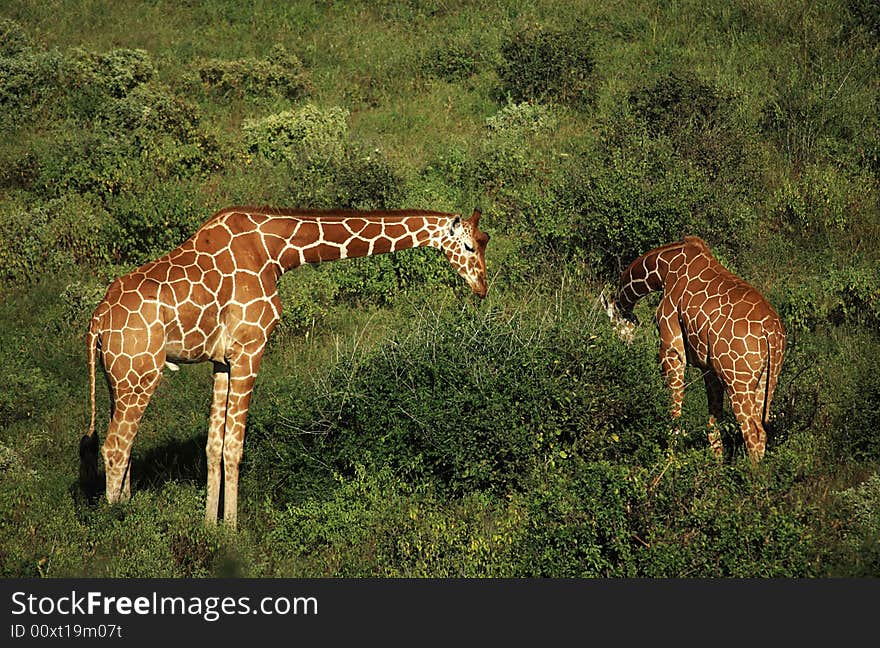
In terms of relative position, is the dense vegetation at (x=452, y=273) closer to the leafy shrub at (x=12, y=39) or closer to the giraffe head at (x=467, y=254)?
the leafy shrub at (x=12, y=39)

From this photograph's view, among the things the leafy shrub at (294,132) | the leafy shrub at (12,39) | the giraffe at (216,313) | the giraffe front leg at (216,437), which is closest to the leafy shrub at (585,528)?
the giraffe at (216,313)

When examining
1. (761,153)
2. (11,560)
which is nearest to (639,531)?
(11,560)

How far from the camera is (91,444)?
10812 millimetres

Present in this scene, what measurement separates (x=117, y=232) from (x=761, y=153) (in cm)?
1086

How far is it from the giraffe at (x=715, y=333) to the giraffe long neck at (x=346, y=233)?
8.34ft

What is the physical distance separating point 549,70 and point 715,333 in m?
12.5

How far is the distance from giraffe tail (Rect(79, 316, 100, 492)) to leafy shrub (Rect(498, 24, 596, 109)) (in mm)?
13707

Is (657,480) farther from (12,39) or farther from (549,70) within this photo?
(12,39)

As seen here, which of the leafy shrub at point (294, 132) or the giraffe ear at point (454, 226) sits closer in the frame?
the giraffe ear at point (454, 226)

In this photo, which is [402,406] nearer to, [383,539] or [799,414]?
[383,539]

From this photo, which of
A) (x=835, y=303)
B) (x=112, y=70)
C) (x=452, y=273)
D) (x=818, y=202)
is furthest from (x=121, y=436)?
(x=112, y=70)

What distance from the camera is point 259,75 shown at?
77.5ft

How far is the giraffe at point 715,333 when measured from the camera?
441 inches

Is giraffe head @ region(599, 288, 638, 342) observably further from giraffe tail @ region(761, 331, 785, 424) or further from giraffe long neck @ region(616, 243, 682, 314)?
giraffe tail @ region(761, 331, 785, 424)
